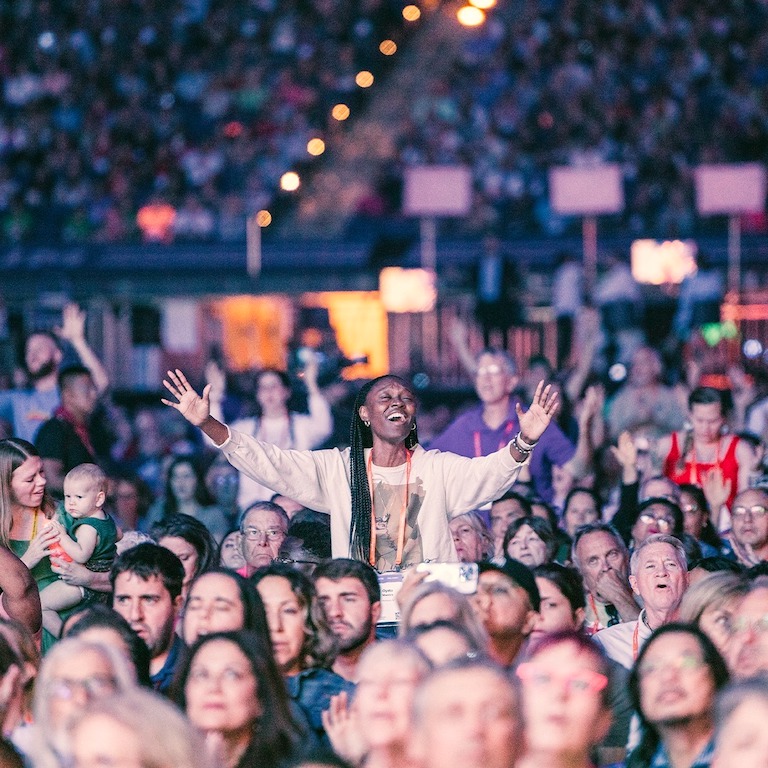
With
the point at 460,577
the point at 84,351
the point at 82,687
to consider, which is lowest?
the point at 82,687

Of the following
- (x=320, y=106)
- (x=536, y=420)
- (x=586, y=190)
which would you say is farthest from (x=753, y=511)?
(x=320, y=106)

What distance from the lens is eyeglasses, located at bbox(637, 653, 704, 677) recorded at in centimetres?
438

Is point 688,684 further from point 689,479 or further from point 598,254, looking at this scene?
point 598,254

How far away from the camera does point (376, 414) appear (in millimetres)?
5988

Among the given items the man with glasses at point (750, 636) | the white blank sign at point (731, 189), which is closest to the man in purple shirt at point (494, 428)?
the man with glasses at point (750, 636)

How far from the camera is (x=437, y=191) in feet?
52.4

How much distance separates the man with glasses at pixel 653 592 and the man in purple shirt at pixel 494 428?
2.35 meters

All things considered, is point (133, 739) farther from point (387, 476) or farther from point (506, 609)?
point (387, 476)

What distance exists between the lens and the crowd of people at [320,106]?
17391 mm

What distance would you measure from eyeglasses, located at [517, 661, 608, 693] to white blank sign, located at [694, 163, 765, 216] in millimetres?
11774

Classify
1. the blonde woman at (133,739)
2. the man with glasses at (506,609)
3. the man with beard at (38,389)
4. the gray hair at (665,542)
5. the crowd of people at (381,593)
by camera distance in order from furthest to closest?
the man with beard at (38,389), the gray hair at (665,542), the man with glasses at (506,609), the crowd of people at (381,593), the blonde woman at (133,739)

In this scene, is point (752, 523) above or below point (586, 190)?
below

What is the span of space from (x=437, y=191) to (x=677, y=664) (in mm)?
11902

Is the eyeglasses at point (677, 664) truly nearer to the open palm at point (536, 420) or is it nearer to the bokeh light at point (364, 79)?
the open palm at point (536, 420)
